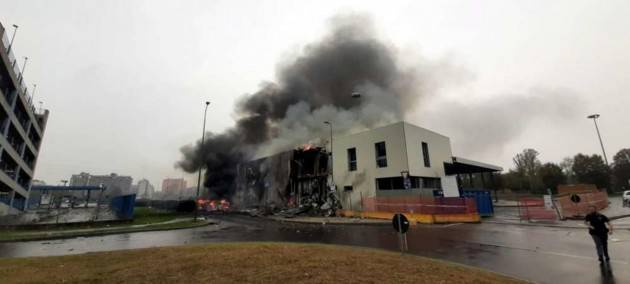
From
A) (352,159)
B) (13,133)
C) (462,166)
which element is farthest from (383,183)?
(13,133)

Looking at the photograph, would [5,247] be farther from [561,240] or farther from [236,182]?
[236,182]

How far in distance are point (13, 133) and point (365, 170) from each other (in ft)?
128

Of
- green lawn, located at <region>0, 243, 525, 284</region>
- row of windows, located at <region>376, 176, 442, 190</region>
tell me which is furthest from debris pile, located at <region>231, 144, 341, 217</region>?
green lawn, located at <region>0, 243, 525, 284</region>

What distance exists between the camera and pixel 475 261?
746cm

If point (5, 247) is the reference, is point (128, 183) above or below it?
above

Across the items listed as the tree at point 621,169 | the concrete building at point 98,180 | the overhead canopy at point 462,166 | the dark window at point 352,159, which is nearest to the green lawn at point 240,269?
the dark window at point 352,159

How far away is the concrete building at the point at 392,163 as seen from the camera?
908 inches

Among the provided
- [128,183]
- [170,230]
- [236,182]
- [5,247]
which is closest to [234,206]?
[236,182]

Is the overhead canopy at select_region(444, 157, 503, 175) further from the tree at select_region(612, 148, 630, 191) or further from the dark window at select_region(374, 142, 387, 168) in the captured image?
the tree at select_region(612, 148, 630, 191)

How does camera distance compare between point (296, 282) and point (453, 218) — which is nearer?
point (296, 282)

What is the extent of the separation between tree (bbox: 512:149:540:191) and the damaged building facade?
35.8 m

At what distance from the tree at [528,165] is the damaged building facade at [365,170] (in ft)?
117

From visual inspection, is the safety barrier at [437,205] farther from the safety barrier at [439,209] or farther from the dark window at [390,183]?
the dark window at [390,183]

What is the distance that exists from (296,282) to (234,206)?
40.0 metres
